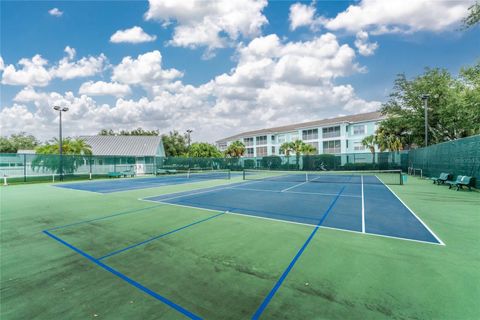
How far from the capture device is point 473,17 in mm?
14508

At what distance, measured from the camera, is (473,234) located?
239 inches

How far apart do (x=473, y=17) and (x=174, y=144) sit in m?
61.5

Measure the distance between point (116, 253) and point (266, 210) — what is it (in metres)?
5.41

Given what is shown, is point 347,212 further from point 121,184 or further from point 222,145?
point 222,145

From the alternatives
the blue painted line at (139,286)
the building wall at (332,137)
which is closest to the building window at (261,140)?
the building wall at (332,137)

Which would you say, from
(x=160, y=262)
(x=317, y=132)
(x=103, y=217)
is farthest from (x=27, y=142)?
(x=160, y=262)

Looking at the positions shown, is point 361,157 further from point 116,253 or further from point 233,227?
point 116,253

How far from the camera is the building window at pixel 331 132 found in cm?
4578

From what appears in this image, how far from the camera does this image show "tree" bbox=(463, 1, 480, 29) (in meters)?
14.2

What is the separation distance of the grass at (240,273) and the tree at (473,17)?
47.4 feet

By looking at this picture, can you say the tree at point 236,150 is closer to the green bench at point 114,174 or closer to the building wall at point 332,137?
the building wall at point 332,137

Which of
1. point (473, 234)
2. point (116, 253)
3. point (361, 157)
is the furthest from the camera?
point (361, 157)

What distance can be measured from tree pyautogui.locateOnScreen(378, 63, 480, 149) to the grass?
26300mm

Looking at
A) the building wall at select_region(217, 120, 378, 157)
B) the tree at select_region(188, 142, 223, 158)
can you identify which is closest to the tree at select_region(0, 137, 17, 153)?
the tree at select_region(188, 142, 223, 158)
